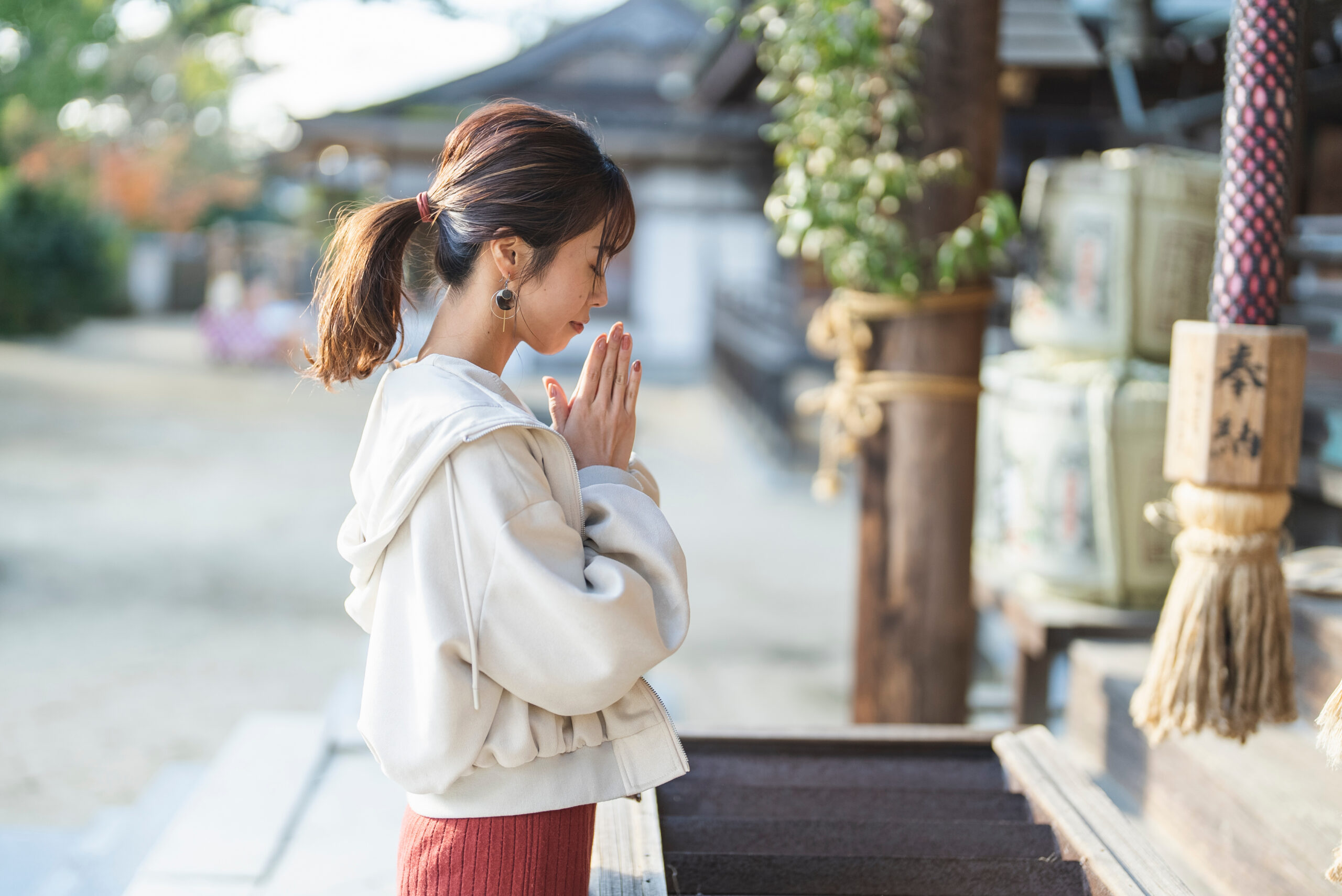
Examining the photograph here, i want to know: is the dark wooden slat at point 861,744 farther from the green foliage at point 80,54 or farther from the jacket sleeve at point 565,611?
the green foliage at point 80,54

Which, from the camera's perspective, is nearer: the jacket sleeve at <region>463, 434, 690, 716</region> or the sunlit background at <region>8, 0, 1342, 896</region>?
the jacket sleeve at <region>463, 434, 690, 716</region>

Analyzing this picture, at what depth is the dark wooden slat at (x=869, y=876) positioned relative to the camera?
1655 millimetres

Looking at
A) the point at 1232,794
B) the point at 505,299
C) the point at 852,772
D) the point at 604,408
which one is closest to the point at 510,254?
the point at 505,299

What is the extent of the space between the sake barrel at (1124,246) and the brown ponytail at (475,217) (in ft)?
6.62

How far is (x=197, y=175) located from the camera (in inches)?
1002

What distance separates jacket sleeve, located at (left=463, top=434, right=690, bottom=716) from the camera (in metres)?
1.19

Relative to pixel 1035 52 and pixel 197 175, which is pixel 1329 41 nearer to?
pixel 1035 52

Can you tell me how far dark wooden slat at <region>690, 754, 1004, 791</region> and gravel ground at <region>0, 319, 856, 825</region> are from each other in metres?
0.40

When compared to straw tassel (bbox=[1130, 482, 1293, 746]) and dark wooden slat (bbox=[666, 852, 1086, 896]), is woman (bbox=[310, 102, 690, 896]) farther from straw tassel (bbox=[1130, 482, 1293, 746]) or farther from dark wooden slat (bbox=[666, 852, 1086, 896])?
straw tassel (bbox=[1130, 482, 1293, 746])

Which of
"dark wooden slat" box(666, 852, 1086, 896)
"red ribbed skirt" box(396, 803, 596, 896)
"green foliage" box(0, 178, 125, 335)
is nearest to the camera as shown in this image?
"red ribbed skirt" box(396, 803, 596, 896)

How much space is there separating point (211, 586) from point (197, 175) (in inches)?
888

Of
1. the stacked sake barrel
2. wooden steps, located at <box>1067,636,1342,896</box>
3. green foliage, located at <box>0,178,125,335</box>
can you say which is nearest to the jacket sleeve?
wooden steps, located at <box>1067,636,1342,896</box>

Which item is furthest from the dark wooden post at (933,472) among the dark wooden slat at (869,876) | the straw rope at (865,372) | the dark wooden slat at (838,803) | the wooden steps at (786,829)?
the dark wooden slat at (869,876)

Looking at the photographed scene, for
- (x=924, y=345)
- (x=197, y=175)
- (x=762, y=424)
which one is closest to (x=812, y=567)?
(x=762, y=424)
